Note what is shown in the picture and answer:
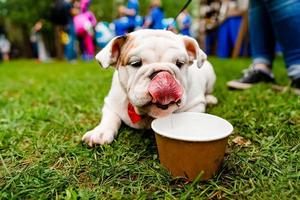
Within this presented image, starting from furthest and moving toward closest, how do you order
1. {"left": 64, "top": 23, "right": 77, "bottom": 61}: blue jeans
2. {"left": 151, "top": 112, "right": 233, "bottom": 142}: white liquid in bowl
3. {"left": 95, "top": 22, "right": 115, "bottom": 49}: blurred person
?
{"left": 95, "top": 22, "right": 115, "bottom": 49}: blurred person
{"left": 64, "top": 23, "right": 77, "bottom": 61}: blue jeans
{"left": 151, "top": 112, "right": 233, "bottom": 142}: white liquid in bowl

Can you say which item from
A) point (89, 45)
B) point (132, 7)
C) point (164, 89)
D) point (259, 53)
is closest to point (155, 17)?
point (132, 7)

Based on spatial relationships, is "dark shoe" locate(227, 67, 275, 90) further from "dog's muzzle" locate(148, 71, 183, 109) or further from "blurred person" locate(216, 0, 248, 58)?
"blurred person" locate(216, 0, 248, 58)

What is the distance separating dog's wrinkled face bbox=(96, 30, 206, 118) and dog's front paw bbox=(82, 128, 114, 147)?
0.69ft

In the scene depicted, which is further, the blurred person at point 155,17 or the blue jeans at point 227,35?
the blurred person at point 155,17

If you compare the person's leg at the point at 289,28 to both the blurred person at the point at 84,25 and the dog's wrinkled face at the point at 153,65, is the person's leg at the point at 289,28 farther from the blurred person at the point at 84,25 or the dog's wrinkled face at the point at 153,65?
the blurred person at the point at 84,25

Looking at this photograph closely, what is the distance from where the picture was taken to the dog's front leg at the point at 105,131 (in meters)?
1.82

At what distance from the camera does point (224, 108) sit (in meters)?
2.48

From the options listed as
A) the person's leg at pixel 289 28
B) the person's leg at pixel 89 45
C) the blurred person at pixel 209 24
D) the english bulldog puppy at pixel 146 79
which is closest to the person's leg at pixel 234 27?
the blurred person at pixel 209 24

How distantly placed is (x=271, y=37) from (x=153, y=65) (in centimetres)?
206

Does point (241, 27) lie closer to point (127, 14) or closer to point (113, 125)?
point (127, 14)

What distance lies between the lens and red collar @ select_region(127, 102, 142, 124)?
6.17 feet

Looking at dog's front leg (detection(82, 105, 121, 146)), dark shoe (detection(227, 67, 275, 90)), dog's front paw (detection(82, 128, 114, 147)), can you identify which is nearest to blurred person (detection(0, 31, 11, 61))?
dark shoe (detection(227, 67, 275, 90))

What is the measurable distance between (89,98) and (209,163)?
189 cm

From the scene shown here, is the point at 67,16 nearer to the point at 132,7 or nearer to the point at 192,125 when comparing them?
the point at 132,7
